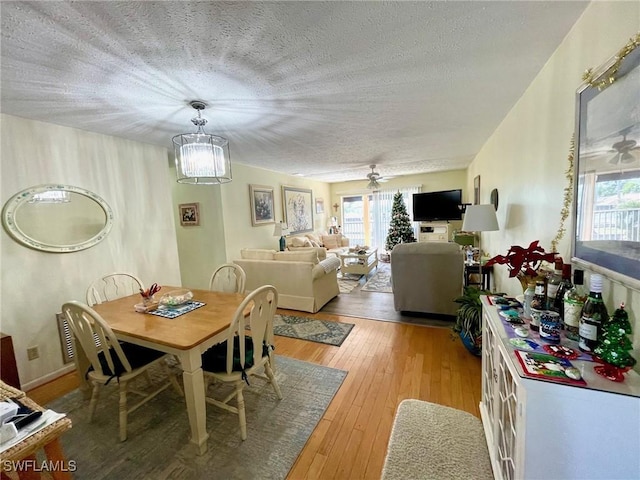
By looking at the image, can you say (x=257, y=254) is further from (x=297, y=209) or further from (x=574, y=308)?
(x=574, y=308)

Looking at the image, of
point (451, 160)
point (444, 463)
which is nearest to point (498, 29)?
point (444, 463)

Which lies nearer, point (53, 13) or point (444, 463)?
point (53, 13)

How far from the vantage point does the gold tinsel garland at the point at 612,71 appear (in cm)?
89

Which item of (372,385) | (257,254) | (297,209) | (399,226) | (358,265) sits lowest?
(372,385)

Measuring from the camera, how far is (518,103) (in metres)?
2.24

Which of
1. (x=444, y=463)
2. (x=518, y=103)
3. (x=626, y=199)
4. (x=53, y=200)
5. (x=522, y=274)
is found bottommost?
(x=444, y=463)

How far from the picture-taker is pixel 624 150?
3.04ft

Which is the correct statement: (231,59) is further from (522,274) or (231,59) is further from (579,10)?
(522,274)

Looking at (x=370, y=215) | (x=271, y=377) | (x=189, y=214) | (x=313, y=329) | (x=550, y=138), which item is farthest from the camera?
(x=370, y=215)

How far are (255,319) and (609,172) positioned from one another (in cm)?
185

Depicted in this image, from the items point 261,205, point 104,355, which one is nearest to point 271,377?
point 104,355

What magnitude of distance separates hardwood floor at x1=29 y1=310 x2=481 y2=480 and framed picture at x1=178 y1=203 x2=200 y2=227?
2.55 m

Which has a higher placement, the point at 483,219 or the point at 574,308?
the point at 483,219

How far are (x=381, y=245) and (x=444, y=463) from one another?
6.30 meters
